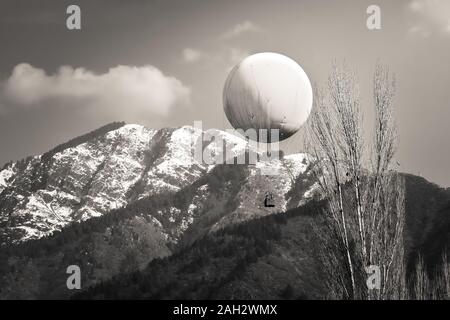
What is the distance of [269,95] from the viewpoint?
1000 inches

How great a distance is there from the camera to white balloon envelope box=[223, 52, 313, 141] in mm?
25453

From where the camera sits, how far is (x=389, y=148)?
24.9m

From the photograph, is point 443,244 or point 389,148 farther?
point 443,244

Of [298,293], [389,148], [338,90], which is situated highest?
[338,90]

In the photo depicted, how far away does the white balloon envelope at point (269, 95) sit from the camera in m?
25.5
